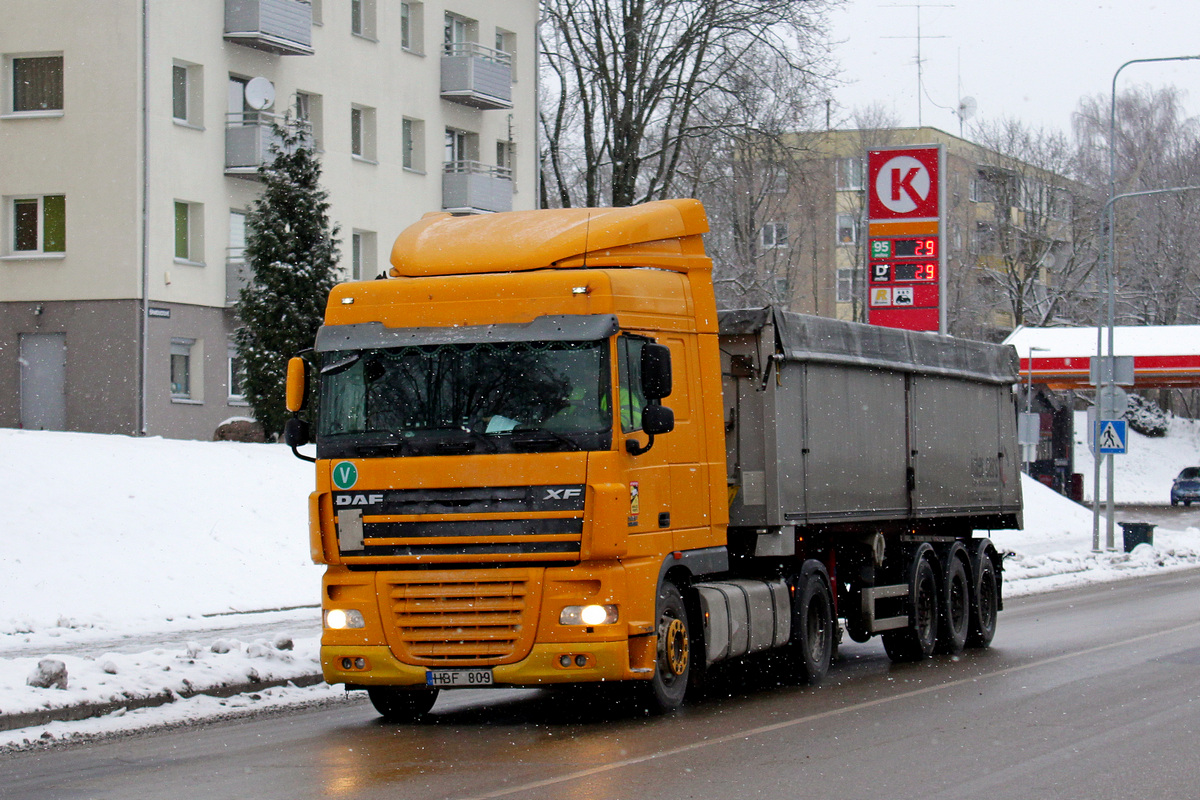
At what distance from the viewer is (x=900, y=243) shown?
2589 centimetres

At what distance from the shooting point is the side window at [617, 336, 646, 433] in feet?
36.0

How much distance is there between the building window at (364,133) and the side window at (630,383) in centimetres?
3308

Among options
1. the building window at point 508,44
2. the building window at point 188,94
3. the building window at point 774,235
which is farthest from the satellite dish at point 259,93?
the building window at point 774,235

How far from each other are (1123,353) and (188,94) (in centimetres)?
3539

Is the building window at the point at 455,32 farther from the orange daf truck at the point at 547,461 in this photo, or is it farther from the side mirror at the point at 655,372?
the side mirror at the point at 655,372

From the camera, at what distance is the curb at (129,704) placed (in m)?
11.3

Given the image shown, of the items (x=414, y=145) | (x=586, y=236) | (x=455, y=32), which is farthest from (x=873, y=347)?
(x=455, y=32)

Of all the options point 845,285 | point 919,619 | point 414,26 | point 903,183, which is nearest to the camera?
point 919,619

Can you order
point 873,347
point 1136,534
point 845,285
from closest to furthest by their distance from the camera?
point 873,347, point 1136,534, point 845,285

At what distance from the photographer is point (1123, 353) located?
60.2 metres

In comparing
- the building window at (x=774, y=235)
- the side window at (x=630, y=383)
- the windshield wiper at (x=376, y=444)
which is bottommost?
the windshield wiper at (x=376, y=444)

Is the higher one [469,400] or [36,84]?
[36,84]

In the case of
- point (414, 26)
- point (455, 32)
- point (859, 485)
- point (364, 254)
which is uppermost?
point (455, 32)

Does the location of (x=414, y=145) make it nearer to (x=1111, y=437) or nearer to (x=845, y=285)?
(x=1111, y=437)
